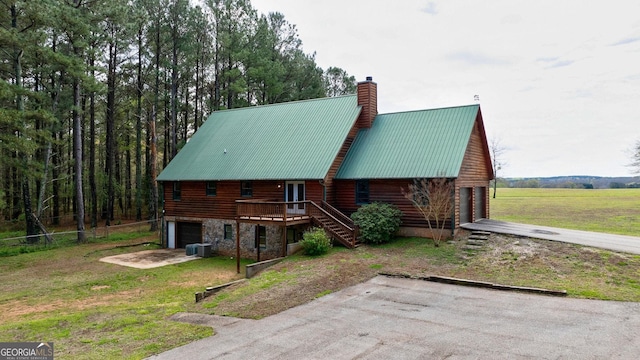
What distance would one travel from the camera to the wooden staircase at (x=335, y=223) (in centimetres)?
1730

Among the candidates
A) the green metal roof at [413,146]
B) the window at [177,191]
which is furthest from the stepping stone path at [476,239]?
the window at [177,191]

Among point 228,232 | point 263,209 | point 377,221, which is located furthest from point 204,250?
point 377,221

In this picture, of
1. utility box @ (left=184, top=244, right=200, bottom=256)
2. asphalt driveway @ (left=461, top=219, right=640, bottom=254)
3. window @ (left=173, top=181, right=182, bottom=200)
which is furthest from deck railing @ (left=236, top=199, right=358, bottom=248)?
window @ (left=173, top=181, right=182, bottom=200)

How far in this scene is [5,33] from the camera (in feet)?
60.0

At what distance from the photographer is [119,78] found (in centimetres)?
3322

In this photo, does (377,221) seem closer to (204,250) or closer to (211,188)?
(204,250)

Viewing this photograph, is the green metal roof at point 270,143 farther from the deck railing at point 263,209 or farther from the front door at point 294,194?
the deck railing at point 263,209

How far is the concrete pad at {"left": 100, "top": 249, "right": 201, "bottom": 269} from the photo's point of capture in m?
19.1

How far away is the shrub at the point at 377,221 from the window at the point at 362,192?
112 centimetres

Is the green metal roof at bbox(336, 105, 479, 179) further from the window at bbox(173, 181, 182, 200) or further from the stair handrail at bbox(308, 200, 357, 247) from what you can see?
the window at bbox(173, 181, 182, 200)

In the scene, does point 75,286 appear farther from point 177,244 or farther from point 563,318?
point 563,318

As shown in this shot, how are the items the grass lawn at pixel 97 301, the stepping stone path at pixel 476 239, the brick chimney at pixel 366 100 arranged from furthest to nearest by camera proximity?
1. the brick chimney at pixel 366 100
2. the stepping stone path at pixel 476 239
3. the grass lawn at pixel 97 301

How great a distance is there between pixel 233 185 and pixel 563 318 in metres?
16.8

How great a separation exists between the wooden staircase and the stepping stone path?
4.81m
